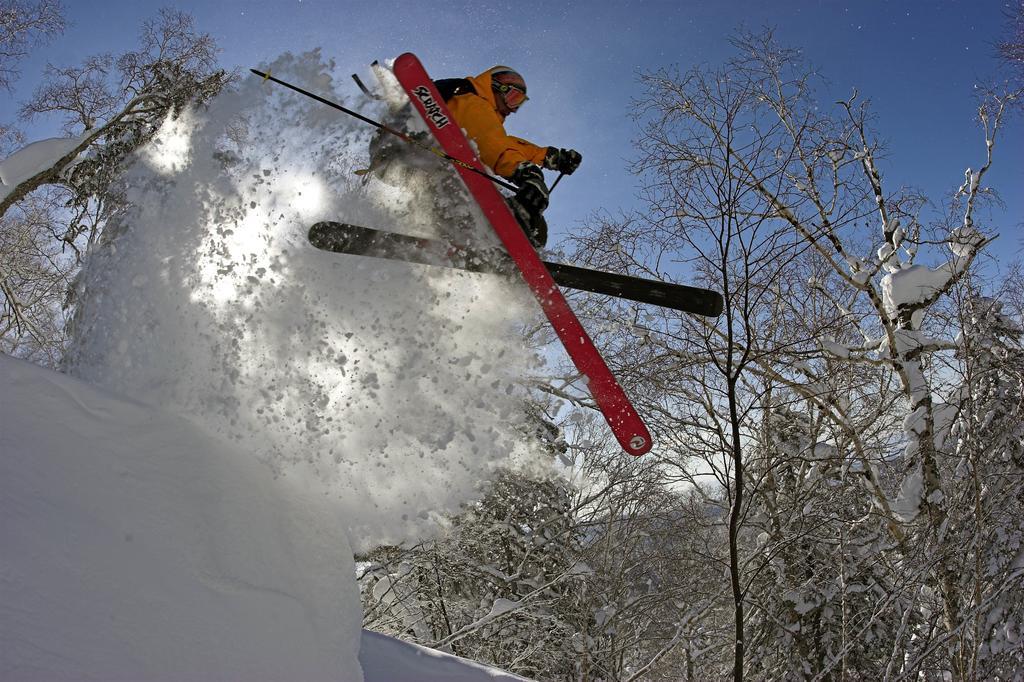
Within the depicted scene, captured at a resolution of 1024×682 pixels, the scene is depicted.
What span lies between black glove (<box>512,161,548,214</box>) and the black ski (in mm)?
375

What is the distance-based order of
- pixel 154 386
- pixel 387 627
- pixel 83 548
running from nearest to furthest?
1. pixel 83 548
2. pixel 154 386
3. pixel 387 627

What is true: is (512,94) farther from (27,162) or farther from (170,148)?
(27,162)

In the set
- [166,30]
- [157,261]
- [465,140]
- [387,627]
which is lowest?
[387,627]

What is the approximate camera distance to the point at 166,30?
30.6ft

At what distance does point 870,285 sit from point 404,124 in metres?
7.55

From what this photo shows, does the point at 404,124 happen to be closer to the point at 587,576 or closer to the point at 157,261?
the point at 157,261

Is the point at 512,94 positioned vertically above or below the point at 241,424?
above

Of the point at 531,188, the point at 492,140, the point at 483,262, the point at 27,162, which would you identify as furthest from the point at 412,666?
the point at 27,162

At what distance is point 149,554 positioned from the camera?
1.45 meters

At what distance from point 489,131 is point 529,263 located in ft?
3.42

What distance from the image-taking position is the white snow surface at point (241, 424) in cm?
134

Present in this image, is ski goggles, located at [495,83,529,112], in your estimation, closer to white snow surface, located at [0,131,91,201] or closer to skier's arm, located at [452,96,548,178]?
skier's arm, located at [452,96,548,178]

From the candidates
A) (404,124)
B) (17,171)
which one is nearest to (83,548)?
(404,124)

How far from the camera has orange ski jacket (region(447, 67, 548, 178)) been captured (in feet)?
13.6
